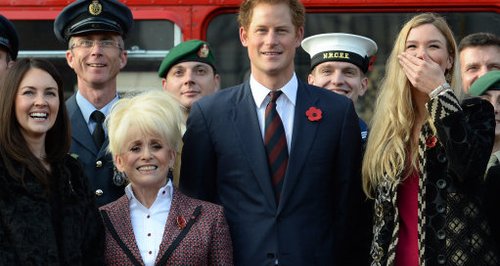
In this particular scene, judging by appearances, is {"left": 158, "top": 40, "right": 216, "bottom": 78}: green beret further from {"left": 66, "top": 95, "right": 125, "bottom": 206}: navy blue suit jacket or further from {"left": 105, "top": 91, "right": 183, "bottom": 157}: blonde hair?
{"left": 105, "top": 91, "right": 183, "bottom": 157}: blonde hair

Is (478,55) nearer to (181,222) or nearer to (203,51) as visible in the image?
(203,51)

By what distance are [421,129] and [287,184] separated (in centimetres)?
65

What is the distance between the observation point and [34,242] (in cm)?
409

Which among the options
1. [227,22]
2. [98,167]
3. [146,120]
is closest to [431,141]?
[146,120]

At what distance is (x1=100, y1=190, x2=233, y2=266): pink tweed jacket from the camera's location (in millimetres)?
4516

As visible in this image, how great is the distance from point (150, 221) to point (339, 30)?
282 cm

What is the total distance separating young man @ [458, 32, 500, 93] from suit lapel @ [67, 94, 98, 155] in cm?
257

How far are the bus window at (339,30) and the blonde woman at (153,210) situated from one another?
226 centimetres

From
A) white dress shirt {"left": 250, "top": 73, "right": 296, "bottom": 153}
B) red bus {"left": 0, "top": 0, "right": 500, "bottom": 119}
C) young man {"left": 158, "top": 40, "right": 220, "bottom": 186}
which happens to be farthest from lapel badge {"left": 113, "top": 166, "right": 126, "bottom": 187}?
red bus {"left": 0, "top": 0, "right": 500, "bottom": 119}

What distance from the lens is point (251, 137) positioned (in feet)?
15.6

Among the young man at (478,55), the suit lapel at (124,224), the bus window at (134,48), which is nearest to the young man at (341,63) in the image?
the young man at (478,55)

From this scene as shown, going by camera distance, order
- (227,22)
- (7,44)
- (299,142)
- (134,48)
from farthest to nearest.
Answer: (227,22) → (134,48) → (7,44) → (299,142)

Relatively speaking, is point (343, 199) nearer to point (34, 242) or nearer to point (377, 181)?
point (377, 181)

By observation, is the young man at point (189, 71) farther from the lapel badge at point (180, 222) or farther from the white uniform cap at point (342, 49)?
the lapel badge at point (180, 222)
